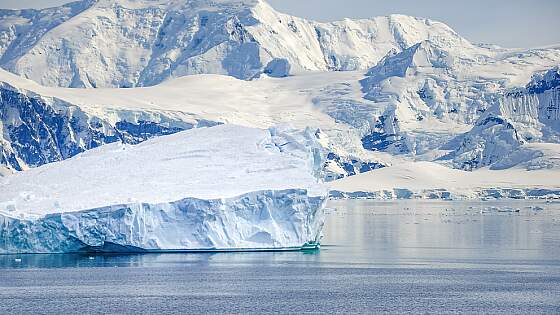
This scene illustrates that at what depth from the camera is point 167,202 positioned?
90.8 m

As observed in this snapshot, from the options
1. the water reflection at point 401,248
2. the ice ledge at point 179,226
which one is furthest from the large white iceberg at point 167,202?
the water reflection at point 401,248

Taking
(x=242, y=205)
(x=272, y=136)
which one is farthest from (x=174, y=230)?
(x=272, y=136)

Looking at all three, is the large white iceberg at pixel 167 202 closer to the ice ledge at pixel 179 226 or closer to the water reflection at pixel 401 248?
the ice ledge at pixel 179 226

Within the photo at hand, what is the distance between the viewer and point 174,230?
302ft

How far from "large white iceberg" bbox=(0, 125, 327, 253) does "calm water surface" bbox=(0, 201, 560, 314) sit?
134 centimetres

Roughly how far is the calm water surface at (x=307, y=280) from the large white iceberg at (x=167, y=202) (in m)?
1.34

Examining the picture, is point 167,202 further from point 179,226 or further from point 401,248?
point 401,248

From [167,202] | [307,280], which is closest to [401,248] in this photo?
[167,202]

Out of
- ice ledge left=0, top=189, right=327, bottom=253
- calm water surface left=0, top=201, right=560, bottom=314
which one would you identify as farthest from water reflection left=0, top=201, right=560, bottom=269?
ice ledge left=0, top=189, right=327, bottom=253

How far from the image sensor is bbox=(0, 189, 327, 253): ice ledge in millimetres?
89000

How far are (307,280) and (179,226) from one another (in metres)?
15.6

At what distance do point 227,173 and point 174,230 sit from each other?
7252 mm

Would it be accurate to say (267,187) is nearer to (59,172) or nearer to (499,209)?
(59,172)

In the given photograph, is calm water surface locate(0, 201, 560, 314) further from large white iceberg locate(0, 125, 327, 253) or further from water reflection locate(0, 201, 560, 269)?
large white iceberg locate(0, 125, 327, 253)
